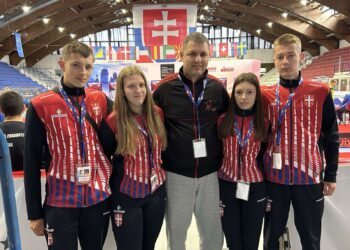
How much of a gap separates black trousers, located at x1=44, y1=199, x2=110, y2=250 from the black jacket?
51cm

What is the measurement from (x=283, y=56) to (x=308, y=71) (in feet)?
71.2

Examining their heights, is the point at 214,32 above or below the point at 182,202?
above

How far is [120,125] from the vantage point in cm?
167

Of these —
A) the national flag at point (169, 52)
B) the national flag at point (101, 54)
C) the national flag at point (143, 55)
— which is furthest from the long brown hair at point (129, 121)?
the national flag at point (101, 54)

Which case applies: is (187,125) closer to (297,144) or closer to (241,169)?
(241,169)

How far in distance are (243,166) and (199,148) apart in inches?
11.7

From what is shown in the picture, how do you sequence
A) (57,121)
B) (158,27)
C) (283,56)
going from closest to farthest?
(57,121), (283,56), (158,27)

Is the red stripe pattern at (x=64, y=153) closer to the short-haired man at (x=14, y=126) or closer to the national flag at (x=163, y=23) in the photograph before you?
the short-haired man at (x=14, y=126)

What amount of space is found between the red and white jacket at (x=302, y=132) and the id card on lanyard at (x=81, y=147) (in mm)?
1104

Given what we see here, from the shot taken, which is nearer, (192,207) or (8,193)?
(8,193)

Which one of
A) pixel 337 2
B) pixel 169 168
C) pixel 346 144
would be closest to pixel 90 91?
pixel 169 168

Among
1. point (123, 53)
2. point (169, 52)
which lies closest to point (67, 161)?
point (169, 52)

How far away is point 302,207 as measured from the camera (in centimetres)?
187

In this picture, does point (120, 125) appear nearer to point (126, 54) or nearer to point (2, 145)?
point (2, 145)
